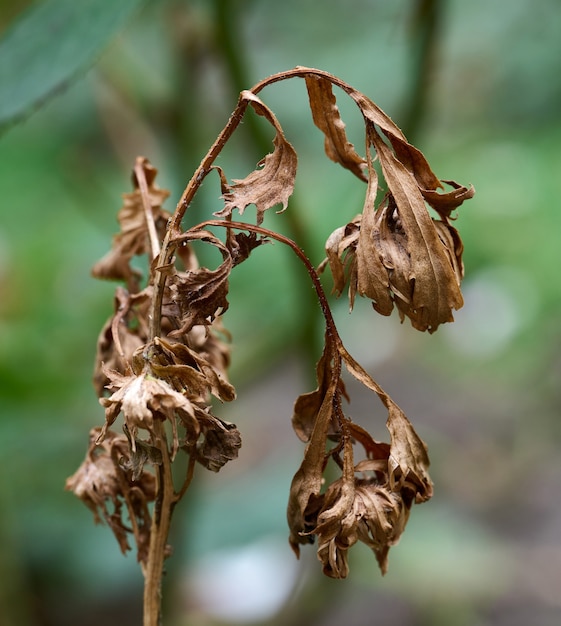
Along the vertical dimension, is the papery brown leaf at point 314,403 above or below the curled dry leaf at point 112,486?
above

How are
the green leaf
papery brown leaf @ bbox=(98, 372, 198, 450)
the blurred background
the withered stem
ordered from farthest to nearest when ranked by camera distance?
1. the blurred background
2. the green leaf
3. the withered stem
4. papery brown leaf @ bbox=(98, 372, 198, 450)

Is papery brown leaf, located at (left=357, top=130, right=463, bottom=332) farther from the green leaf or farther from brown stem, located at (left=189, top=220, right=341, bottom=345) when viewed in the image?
the green leaf

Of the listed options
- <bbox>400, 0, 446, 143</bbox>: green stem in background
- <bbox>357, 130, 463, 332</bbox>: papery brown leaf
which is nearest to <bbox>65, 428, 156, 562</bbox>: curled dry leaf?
<bbox>357, 130, 463, 332</bbox>: papery brown leaf

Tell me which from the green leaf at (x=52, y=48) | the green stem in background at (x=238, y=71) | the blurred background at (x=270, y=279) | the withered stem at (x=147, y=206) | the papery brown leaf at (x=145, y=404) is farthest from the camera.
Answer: the blurred background at (x=270, y=279)

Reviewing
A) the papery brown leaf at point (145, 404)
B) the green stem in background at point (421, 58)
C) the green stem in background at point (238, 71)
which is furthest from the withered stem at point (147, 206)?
the green stem in background at point (421, 58)

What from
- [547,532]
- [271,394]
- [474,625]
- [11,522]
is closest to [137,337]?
[11,522]

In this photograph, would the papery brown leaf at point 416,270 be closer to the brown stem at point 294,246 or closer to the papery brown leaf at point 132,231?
the brown stem at point 294,246

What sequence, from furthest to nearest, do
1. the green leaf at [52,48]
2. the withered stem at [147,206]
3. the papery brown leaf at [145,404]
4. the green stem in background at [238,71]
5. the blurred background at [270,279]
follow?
the blurred background at [270,279], the green stem in background at [238,71], the green leaf at [52,48], the withered stem at [147,206], the papery brown leaf at [145,404]

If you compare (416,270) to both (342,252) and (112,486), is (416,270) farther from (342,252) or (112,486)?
(112,486)
